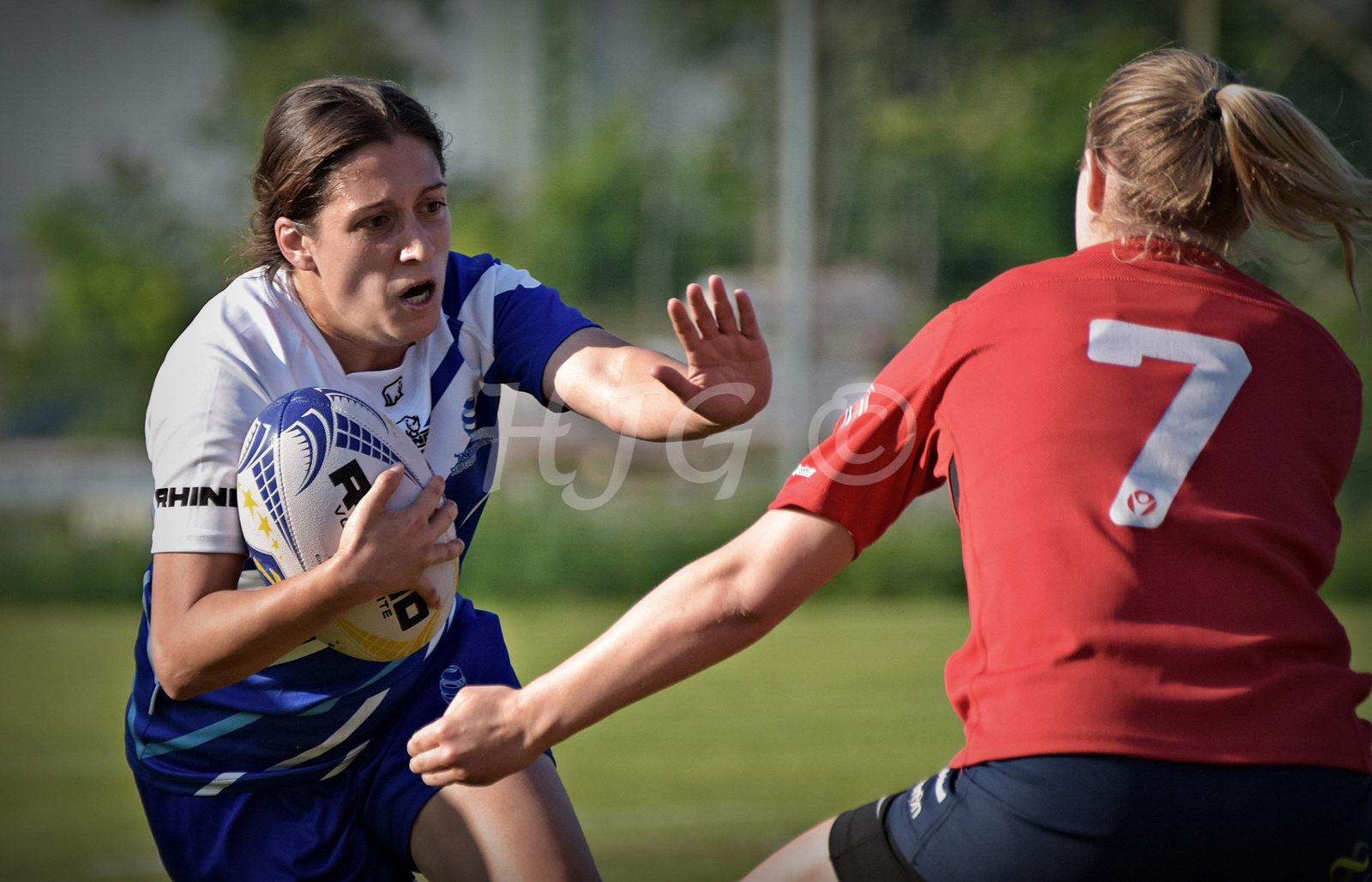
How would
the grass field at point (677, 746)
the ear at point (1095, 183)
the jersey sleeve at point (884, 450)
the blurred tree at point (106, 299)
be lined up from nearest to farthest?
the jersey sleeve at point (884, 450), the ear at point (1095, 183), the grass field at point (677, 746), the blurred tree at point (106, 299)

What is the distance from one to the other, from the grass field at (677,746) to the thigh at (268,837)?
159 cm

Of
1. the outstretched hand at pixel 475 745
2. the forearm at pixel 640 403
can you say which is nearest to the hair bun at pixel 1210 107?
the forearm at pixel 640 403

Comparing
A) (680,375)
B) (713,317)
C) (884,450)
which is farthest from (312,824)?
(884,450)

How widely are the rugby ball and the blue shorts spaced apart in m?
0.30

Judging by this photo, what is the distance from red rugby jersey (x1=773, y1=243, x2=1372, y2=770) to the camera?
1.43 meters

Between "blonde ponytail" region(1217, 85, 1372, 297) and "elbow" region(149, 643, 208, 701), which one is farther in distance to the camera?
"elbow" region(149, 643, 208, 701)

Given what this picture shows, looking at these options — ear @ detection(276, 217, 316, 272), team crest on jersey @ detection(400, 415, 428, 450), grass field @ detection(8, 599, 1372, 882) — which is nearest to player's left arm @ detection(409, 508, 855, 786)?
team crest on jersey @ detection(400, 415, 428, 450)

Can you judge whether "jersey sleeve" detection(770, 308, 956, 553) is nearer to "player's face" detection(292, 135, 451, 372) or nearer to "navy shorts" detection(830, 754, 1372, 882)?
"navy shorts" detection(830, 754, 1372, 882)

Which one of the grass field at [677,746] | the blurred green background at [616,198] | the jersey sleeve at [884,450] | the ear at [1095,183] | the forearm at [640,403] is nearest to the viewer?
the jersey sleeve at [884,450]

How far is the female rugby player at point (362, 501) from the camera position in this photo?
202 centimetres

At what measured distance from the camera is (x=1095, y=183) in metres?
1.72

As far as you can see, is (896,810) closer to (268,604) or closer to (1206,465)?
(1206,465)

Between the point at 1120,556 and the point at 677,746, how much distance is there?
171 inches

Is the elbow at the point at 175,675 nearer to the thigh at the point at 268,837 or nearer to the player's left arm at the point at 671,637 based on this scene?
the thigh at the point at 268,837
